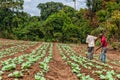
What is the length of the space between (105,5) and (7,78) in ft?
158

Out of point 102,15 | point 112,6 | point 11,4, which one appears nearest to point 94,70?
point 112,6

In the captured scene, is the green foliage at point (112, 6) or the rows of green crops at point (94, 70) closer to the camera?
the rows of green crops at point (94, 70)

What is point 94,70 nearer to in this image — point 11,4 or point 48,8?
point 11,4

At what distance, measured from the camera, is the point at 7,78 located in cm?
970

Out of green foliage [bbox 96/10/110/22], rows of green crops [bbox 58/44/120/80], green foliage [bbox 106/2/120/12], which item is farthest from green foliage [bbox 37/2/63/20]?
rows of green crops [bbox 58/44/120/80]

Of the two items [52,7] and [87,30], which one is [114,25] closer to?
[87,30]

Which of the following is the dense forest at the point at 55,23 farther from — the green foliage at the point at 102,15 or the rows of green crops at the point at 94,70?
the rows of green crops at the point at 94,70

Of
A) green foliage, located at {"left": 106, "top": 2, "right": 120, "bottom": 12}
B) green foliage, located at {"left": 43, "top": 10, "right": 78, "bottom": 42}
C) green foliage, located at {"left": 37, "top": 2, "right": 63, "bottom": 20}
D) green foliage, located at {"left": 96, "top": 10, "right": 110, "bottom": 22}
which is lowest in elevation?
green foliage, located at {"left": 43, "top": 10, "right": 78, "bottom": 42}

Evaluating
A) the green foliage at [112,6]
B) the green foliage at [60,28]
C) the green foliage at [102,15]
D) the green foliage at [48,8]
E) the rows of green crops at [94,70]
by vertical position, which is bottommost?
the rows of green crops at [94,70]

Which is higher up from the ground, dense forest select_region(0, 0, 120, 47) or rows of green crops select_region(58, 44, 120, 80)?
dense forest select_region(0, 0, 120, 47)

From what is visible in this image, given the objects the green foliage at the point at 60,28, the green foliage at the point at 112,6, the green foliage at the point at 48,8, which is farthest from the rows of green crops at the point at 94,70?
the green foliage at the point at 48,8

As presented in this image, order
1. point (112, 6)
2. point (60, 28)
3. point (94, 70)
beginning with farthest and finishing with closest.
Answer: point (60, 28), point (112, 6), point (94, 70)

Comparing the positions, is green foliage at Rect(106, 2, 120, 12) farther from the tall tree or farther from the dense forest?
the tall tree

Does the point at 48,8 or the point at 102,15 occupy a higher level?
the point at 48,8
